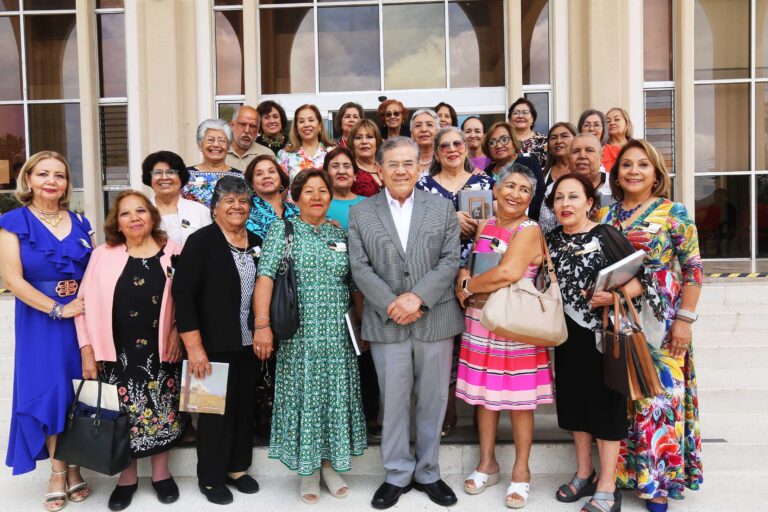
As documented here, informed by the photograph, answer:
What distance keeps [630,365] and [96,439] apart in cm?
285

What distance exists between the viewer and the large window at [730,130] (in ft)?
24.8

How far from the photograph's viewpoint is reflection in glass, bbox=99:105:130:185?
7.30 metres

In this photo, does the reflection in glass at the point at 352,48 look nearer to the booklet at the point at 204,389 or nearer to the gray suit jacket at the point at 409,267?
the gray suit jacket at the point at 409,267

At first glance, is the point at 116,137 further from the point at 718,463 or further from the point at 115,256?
the point at 718,463

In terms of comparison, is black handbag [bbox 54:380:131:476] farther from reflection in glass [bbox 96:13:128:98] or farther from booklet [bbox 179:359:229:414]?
reflection in glass [bbox 96:13:128:98]

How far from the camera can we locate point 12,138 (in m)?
7.74

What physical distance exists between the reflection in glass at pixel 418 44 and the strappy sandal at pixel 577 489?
5.52 metres

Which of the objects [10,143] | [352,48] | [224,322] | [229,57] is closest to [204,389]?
[224,322]

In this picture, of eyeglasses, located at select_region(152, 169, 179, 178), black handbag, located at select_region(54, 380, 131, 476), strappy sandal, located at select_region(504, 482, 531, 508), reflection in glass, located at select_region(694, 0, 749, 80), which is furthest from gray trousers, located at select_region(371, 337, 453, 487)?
reflection in glass, located at select_region(694, 0, 749, 80)

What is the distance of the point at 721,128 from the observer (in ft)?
25.3

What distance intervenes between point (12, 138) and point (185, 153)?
A: 268 cm

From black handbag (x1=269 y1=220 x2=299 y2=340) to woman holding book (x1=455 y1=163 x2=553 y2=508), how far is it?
0.94m

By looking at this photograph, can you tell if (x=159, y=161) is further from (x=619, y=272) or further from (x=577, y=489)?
(x=577, y=489)

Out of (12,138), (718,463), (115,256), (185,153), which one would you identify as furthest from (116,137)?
(718,463)
